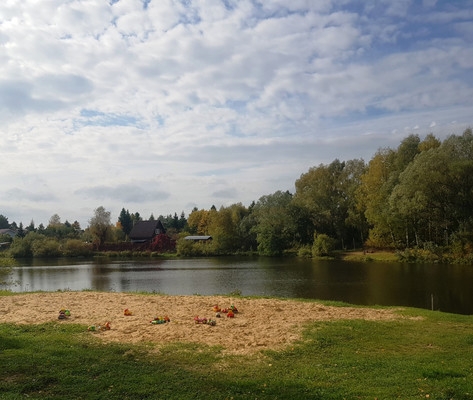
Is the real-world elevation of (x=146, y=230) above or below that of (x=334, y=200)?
below

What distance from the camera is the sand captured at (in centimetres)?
1201

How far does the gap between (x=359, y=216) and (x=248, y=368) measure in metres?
59.4

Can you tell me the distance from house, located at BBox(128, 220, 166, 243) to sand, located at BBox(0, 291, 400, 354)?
9562 centimetres

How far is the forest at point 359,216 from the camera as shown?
4834 centimetres

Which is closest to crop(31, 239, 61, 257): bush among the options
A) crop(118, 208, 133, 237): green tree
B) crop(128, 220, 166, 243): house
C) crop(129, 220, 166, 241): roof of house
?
crop(128, 220, 166, 243): house

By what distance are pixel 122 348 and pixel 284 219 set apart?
66994 millimetres

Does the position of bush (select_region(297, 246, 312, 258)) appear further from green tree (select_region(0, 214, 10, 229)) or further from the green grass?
green tree (select_region(0, 214, 10, 229))

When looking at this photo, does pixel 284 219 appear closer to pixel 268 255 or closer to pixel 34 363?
pixel 268 255

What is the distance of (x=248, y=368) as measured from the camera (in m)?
9.27

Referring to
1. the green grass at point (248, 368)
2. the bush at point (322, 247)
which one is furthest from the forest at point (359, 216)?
the green grass at point (248, 368)

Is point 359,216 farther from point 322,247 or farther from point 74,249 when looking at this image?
point 74,249

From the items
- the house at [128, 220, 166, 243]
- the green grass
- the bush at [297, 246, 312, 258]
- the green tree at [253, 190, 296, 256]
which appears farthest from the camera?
the house at [128, 220, 166, 243]

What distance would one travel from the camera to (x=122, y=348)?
1076 centimetres

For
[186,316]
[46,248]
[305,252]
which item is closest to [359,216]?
[305,252]
